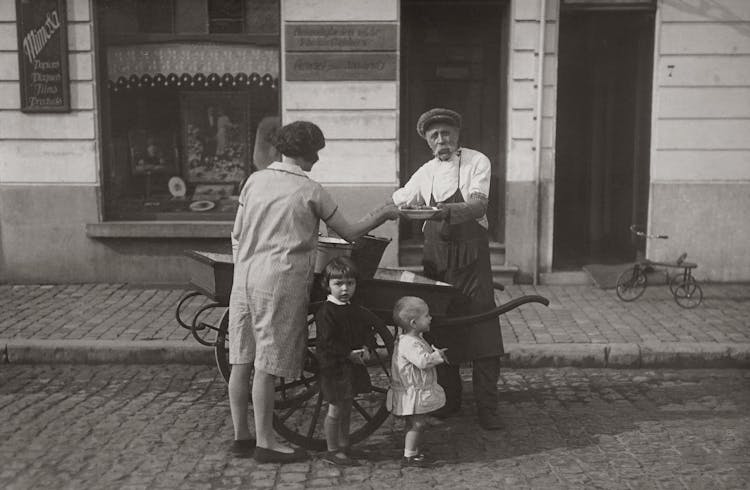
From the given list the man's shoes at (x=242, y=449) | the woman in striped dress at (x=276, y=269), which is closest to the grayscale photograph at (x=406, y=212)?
the man's shoes at (x=242, y=449)

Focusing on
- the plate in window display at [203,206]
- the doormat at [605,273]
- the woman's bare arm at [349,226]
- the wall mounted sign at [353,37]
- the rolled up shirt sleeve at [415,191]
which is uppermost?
the wall mounted sign at [353,37]

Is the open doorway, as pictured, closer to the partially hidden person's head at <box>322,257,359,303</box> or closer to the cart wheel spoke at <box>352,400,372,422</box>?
the cart wheel spoke at <box>352,400,372,422</box>

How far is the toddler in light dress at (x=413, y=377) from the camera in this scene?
16.3ft

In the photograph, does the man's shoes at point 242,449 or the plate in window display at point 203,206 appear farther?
the plate in window display at point 203,206

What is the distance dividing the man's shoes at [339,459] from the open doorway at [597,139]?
20.5 ft

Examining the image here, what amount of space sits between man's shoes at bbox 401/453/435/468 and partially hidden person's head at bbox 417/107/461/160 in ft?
5.77

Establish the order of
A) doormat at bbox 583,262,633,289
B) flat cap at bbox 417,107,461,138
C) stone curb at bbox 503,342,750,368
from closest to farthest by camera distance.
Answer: flat cap at bbox 417,107,461,138, stone curb at bbox 503,342,750,368, doormat at bbox 583,262,633,289

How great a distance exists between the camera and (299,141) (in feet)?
15.9

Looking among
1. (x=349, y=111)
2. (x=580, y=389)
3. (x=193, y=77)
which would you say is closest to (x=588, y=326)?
(x=580, y=389)

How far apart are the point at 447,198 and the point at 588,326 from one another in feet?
9.65

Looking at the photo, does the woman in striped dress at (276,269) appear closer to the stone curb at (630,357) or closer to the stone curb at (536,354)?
the stone curb at (536,354)

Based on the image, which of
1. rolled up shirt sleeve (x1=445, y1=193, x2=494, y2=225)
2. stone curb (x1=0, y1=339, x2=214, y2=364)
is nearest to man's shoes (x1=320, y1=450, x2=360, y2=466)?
rolled up shirt sleeve (x1=445, y1=193, x2=494, y2=225)

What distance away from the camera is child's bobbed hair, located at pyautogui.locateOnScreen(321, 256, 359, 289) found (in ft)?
15.9

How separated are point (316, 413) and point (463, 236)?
1.37m
